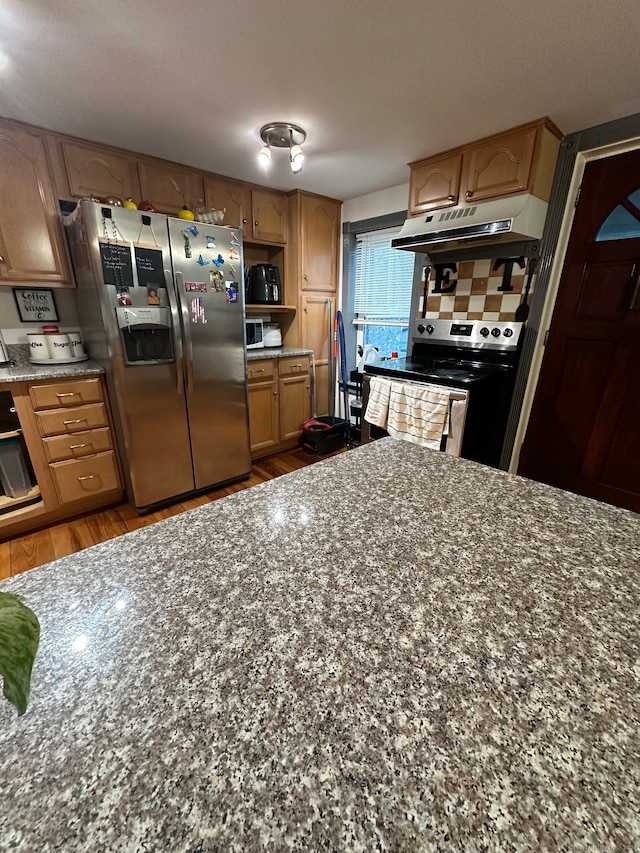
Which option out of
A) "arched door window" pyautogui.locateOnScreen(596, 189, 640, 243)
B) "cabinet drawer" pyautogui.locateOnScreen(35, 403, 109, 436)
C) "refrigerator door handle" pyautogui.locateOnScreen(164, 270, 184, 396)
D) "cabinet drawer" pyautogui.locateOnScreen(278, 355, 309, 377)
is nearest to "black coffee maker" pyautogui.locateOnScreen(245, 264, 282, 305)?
"cabinet drawer" pyautogui.locateOnScreen(278, 355, 309, 377)

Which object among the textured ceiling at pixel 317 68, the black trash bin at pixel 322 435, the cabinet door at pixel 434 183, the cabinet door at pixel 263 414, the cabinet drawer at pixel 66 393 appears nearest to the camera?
the textured ceiling at pixel 317 68

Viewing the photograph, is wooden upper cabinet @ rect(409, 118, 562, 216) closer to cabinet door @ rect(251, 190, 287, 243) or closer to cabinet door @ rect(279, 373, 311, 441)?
cabinet door @ rect(251, 190, 287, 243)

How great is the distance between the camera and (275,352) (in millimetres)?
3127

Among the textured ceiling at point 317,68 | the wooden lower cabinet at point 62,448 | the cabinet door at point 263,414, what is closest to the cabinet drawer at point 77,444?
the wooden lower cabinet at point 62,448

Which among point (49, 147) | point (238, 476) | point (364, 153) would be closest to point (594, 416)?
point (364, 153)

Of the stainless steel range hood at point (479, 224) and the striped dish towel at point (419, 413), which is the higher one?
the stainless steel range hood at point (479, 224)

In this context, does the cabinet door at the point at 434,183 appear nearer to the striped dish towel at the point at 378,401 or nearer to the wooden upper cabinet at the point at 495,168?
the wooden upper cabinet at the point at 495,168

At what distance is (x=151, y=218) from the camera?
6.52 feet

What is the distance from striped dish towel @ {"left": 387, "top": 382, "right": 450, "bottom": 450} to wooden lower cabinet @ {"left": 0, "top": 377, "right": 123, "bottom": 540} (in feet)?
6.03

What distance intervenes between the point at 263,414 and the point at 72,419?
1.37m

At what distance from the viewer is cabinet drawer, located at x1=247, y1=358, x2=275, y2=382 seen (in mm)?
2893

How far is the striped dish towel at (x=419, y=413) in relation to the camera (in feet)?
7.11

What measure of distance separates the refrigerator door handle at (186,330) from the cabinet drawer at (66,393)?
53 cm

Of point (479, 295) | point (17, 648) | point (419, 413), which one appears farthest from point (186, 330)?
point (17, 648)
